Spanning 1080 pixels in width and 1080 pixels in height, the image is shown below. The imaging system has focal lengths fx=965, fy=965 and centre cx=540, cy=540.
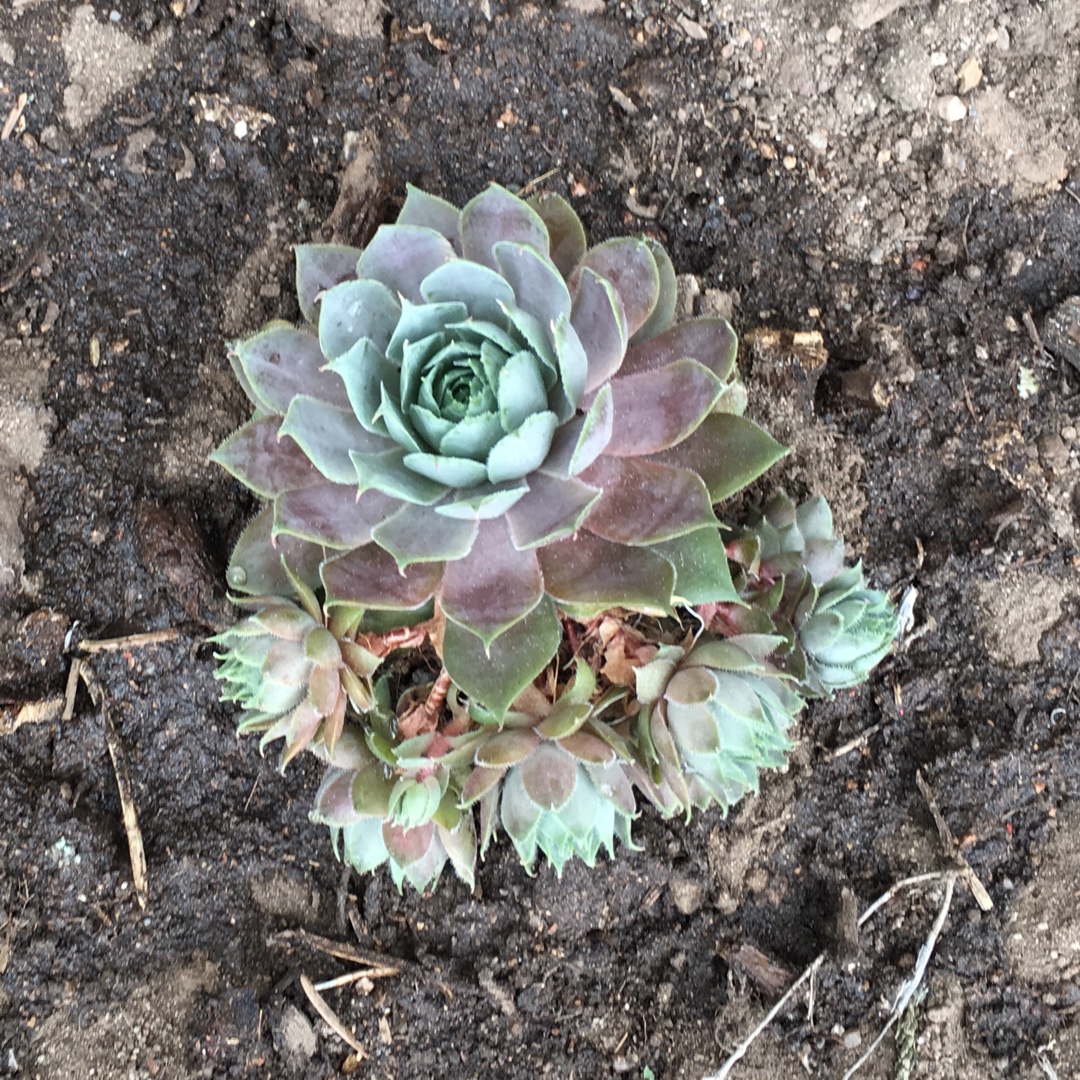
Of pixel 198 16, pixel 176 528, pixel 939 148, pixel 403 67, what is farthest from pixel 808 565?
pixel 198 16

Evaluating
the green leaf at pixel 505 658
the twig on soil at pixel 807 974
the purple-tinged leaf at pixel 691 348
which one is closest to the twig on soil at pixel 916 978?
the twig on soil at pixel 807 974

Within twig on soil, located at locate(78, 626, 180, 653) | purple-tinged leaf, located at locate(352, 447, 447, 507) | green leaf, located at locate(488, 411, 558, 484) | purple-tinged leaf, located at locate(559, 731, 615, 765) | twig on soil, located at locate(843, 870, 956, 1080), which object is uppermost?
green leaf, located at locate(488, 411, 558, 484)

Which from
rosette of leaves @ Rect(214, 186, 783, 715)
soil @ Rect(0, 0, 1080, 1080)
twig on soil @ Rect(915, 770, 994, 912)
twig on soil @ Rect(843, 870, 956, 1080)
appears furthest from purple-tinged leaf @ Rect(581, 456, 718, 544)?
twig on soil @ Rect(843, 870, 956, 1080)

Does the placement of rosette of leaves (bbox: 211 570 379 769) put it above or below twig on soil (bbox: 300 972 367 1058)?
above

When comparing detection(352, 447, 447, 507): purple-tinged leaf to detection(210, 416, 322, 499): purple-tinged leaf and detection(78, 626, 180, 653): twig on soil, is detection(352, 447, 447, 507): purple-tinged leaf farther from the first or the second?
detection(78, 626, 180, 653): twig on soil

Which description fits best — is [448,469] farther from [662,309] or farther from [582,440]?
[662,309]

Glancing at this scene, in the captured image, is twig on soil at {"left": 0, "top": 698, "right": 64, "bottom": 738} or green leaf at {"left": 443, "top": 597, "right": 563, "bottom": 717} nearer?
green leaf at {"left": 443, "top": 597, "right": 563, "bottom": 717}
